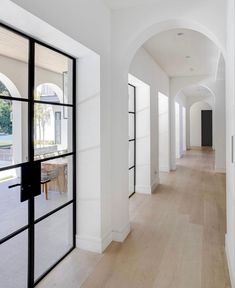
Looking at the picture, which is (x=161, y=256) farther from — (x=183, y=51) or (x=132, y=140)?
(x=183, y=51)

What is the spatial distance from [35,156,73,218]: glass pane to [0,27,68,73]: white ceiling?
98 centimetres

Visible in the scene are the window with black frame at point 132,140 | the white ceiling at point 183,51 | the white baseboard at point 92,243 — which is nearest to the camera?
the white baseboard at point 92,243

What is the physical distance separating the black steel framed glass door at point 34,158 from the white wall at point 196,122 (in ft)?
48.2

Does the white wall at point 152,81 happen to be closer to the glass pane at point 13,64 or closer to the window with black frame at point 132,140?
the window with black frame at point 132,140

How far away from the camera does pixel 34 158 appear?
91.4 inches

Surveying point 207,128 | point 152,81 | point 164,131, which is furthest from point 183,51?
point 207,128

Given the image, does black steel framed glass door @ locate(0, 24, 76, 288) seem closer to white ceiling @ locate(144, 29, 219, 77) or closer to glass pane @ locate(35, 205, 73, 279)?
glass pane @ locate(35, 205, 73, 279)

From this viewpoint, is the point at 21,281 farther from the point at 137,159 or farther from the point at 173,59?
the point at 173,59

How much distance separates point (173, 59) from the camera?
19.6 feet

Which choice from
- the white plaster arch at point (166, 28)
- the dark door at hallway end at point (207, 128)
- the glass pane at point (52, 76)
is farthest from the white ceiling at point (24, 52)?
the dark door at hallway end at point (207, 128)

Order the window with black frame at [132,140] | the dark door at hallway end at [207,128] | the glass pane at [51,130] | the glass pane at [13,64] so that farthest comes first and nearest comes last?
the dark door at hallway end at [207,128]
the window with black frame at [132,140]
the glass pane at [51,130]
the glass pane at [13,64]

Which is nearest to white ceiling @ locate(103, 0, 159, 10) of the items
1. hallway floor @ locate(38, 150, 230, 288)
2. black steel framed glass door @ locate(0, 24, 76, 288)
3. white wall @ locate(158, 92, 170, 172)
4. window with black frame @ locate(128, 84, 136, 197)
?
black steel framed glass door @ locate(0, 24, 76, 288)

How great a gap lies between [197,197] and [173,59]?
10.7 feet

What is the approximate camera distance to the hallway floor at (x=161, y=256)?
94.5 inches
